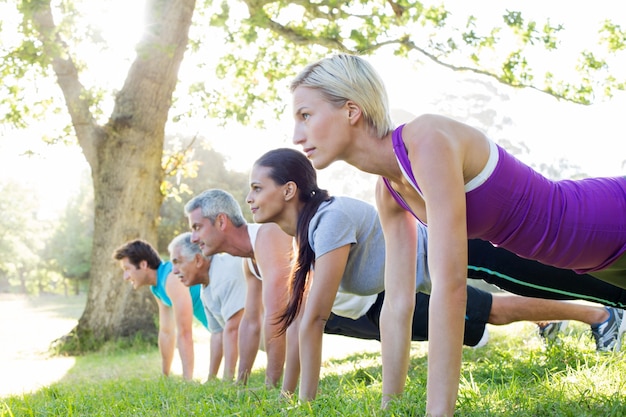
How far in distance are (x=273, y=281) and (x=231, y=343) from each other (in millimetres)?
1774

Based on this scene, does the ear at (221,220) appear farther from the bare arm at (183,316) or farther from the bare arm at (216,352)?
the bare arm at (216,352)

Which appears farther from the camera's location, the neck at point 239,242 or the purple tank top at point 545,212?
the neck at point 239,242

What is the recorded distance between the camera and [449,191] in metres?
2.48

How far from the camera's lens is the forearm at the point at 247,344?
5.46 meters

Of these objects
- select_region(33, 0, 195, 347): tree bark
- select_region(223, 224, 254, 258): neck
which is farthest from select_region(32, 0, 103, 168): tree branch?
select_region(223, 224, 254, 258): neck

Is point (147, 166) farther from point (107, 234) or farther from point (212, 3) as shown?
point (212, 3)

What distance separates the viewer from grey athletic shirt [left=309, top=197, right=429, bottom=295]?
13.6 ft

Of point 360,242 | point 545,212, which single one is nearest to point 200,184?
point 360,242

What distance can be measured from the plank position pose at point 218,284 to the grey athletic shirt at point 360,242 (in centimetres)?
219

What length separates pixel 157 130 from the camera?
1297 centimetres

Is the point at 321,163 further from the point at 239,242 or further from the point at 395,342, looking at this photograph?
the point at 239,242

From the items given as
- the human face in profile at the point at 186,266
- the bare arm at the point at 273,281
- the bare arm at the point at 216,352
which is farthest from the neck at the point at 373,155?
the bare arm at the point at 216,352

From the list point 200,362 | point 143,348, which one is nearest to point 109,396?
point 200,362

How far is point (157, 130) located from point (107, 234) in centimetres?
216
